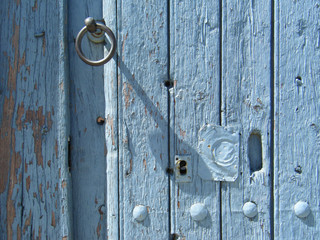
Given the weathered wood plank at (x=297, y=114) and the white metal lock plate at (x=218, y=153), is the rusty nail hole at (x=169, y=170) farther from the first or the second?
the weathered wood plank at (x=297, y=114)

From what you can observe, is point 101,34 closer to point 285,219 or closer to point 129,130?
point 129,130

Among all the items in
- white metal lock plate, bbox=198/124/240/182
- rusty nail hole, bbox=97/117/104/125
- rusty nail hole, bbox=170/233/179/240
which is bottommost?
rusty nail hole, bbox=170/233/179/240

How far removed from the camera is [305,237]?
950mm

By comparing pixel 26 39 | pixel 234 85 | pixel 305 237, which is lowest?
pixel 305 237

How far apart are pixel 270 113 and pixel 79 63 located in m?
0.56

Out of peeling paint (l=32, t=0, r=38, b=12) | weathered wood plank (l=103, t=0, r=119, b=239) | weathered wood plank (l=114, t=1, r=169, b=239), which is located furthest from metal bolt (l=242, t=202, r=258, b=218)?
peeling paint (l=32, t=0, r=38, b=12)

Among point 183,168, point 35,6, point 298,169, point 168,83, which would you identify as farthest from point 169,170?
point 35,6

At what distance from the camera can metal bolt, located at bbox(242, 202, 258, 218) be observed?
3.09ft

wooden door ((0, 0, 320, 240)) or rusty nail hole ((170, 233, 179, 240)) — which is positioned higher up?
wooden door ((0, 0, 320, 240))

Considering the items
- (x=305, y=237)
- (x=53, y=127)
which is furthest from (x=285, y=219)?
(x=53, y=127)

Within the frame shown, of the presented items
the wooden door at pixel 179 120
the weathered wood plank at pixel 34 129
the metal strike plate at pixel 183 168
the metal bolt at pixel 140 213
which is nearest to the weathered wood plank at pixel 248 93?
the wooden door at pixel 179 120

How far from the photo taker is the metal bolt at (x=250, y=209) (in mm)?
941

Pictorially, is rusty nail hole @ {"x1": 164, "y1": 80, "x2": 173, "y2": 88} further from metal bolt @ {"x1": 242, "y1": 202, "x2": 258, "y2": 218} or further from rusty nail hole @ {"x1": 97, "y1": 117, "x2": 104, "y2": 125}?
metal bolt @ {"x1": 242, "y1": 202, "x2": 258, "y2": 218}

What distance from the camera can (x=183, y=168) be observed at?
96cm
